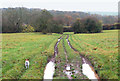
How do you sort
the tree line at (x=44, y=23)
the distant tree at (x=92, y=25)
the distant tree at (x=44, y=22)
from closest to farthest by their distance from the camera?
the distant tree at (x=44, y=22)
the tree line at (x=44, y=23)
the distant tree at (x=92, y=25)

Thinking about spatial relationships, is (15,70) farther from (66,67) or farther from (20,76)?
(66,67)

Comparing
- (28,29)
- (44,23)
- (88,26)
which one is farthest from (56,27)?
(88,26)

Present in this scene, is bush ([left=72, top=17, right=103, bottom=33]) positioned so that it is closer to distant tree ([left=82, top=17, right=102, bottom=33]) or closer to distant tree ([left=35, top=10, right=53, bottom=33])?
distant tree ([left=82, top=17, right=102, bottom=33])

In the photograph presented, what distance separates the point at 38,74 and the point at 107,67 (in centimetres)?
682

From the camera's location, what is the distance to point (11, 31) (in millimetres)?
88312

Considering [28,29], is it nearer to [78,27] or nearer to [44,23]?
[44,23]

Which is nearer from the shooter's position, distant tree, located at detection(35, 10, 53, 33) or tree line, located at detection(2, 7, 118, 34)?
distant tree, located at detection(35, 10, 53, 33)

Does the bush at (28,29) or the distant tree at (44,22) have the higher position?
the distant tree at (44,22)

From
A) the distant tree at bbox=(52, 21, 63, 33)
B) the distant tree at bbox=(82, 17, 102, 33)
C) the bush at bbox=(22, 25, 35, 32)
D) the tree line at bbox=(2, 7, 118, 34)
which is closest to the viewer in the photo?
the tree line at bbox=(2, 7, 118, 34)

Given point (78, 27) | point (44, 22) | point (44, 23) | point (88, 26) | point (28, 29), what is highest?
point (44, 22)

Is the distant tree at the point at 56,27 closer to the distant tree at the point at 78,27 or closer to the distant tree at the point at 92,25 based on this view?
the distant tree at the point at 78,27

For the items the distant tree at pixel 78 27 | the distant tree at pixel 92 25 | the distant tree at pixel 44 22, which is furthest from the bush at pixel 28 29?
the distant tree at pixel 92 25

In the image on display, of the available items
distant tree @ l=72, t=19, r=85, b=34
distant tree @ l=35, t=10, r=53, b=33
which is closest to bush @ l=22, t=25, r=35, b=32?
distant tree @ l=35, t=10, r=53, b=33

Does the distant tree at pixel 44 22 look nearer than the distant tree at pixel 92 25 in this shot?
Yes
